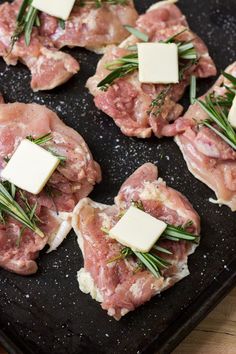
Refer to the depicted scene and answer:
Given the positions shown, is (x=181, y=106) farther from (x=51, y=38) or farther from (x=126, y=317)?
Result: (x=126, y=317)

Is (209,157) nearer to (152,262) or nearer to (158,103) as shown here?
(158,103)

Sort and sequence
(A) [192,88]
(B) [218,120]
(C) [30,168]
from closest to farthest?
1. (C) [30,168]
2. (B) [218,120]
3. (A) [192,88]

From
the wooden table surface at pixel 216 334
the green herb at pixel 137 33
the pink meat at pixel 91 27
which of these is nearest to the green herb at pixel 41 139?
the pink meat at pixel 91 27

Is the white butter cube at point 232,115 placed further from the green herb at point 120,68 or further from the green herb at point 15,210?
the green herb at point 15,210

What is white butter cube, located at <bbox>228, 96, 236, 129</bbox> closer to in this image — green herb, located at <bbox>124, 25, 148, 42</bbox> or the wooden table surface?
green herb, located at <bbox>124, 25, 148, 42</bbox>

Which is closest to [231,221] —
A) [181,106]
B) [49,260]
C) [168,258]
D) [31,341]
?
[168,258]

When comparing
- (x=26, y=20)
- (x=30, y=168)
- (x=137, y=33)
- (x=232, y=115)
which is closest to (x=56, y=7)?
(x=26, y=20)
